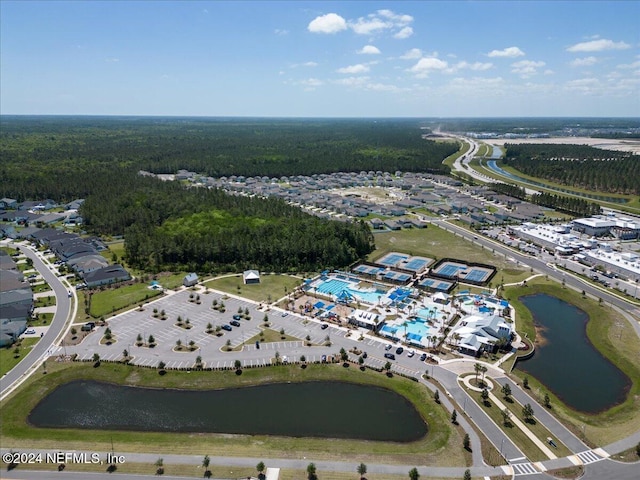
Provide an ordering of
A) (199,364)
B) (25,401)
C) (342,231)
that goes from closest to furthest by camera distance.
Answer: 1. (25,401)
2. (199,364)
3. (342,231)

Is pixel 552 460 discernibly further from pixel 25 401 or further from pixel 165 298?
pixel 165 298

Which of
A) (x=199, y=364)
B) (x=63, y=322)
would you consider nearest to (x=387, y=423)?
(x=199, y=364)

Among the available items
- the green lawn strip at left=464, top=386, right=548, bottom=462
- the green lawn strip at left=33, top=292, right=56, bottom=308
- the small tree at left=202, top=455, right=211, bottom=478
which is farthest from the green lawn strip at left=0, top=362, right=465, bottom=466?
the green lawn strip at left=33, top=292, right=56, bottom=308

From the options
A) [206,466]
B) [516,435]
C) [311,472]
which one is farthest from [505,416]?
[206,466]

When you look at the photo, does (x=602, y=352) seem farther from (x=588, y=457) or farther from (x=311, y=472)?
(x=311, y=472)

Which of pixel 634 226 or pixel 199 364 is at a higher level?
pixel 634 226

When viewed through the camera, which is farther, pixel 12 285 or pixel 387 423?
pixel 12 285

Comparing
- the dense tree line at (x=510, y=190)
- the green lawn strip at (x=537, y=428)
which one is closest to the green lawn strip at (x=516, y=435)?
the green lawn strip at (x=537, y=428)

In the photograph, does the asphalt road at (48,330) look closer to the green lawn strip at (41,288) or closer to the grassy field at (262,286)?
the green lawn strip at (41,288)
